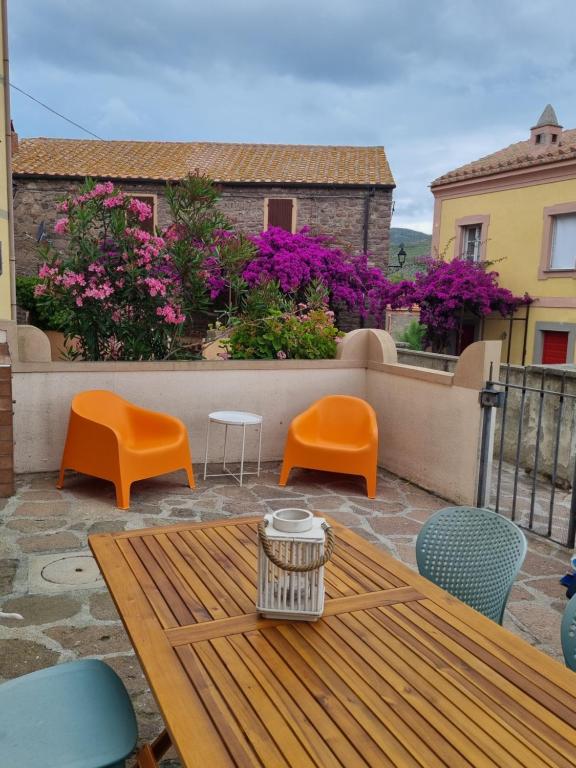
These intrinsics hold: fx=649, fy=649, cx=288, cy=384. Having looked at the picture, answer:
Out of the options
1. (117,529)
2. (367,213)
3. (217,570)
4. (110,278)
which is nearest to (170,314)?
(110,278)

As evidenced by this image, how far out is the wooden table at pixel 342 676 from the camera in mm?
1223

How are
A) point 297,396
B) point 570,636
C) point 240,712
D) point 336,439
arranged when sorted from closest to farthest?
point 240,712, point 570,636, point 336,439, point 297,396

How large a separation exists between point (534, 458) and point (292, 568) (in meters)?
4.77

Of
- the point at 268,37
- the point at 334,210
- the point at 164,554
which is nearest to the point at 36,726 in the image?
the point at 164,554

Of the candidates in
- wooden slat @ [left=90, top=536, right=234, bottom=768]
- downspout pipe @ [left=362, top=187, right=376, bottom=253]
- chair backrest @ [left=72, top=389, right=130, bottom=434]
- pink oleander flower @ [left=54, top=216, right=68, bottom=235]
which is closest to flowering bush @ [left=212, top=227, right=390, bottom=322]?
downspout pipe @ [left=362, top=187, right=376, bottom=253]

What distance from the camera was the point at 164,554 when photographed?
6.97 ft

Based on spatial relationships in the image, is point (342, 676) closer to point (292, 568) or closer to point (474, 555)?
point (292, 568)

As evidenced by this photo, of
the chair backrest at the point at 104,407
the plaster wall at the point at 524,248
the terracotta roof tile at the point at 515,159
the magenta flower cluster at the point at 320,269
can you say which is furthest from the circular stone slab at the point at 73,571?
the terracotta roof tile at the point at 515,159

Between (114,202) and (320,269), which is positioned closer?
(114,202)

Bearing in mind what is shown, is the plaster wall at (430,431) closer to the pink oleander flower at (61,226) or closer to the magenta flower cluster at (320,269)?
the pink oleander flower at (61,226)

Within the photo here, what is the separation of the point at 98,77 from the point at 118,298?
617 inches

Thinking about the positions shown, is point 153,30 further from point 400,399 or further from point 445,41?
point 400,399

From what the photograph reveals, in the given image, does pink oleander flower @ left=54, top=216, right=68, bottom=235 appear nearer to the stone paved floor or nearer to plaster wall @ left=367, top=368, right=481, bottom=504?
the stone paved floor

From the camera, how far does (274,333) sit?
652 cm
